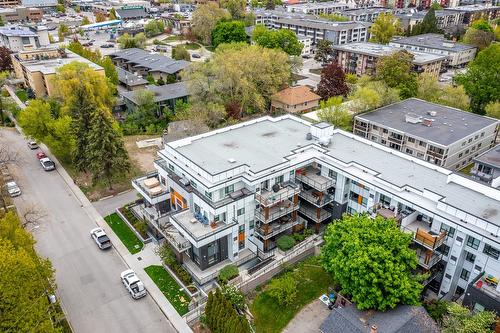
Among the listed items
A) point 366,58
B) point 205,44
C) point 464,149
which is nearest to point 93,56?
point 205,44

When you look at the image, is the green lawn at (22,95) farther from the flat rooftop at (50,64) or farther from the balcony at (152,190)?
the balcony at (152,190)

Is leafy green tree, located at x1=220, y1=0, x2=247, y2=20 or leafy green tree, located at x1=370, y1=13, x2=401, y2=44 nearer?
leafy green tree, located at x1=370, y1=13, x2=401, y2=44

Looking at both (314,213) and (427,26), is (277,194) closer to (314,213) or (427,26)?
(314,213)

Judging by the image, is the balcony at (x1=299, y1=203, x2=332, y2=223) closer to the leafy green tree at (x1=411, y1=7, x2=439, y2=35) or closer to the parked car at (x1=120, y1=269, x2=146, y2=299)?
the parked car at (x1=120, y1=269, x2=146, y2=299)

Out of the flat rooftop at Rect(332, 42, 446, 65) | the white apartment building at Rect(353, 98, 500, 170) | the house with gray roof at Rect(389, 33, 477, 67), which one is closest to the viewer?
the white apartment building at Rect(353, 98, 500, 170)

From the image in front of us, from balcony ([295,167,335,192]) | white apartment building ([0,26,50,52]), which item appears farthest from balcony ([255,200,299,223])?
white apartment building ([0,26,50,52])

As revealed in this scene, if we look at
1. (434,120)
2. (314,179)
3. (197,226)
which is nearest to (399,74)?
(434,120)

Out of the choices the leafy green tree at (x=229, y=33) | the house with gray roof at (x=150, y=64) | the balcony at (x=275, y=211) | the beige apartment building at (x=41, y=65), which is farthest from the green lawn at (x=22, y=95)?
the balcony at (x=275, y=211)
